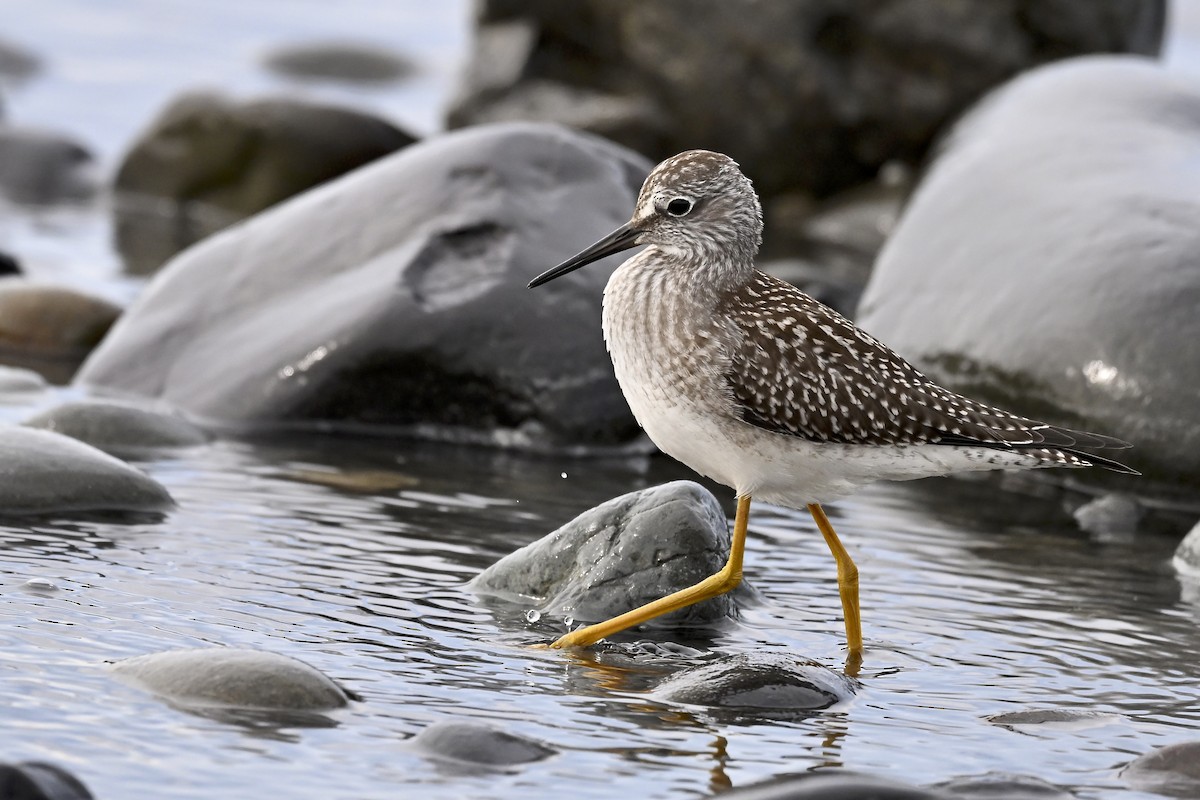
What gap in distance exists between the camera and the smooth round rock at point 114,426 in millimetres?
9891

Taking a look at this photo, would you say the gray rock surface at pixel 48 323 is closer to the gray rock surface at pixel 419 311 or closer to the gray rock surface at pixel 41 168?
the gray rock surface at pixel 419 311

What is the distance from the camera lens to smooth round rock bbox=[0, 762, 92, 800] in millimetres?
5125

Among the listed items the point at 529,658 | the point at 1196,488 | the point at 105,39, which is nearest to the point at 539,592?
the point at 529,658

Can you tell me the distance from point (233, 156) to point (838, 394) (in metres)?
11.5

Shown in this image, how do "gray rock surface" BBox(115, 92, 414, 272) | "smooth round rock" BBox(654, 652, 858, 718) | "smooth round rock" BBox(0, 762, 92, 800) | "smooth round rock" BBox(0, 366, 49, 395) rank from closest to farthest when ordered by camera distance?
"smooth round rock" BBox(0, 762, 92, 800), "smooth round rock" BBox(654, 652, 858, 718), "smooth round rock" BBox(0, 366, 49, 395), "gray rock surface" BBox(115, 92, 414, 272)

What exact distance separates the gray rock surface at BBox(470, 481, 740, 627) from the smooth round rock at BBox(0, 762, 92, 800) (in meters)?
2.81

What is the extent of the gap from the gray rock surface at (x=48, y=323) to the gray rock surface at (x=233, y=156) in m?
A: 3.59

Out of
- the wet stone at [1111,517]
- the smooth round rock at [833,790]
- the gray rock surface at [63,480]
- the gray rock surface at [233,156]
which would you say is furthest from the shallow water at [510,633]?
the gray rock surface at [233,156]

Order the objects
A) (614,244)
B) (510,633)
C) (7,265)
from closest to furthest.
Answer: (510,633), (614,244), (7,265)

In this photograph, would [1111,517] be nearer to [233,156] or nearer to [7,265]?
[7,265]

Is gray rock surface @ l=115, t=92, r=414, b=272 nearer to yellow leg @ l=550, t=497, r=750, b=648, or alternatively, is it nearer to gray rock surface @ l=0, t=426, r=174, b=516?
gray rock surface @ l=0, t=426, r=174, b=516

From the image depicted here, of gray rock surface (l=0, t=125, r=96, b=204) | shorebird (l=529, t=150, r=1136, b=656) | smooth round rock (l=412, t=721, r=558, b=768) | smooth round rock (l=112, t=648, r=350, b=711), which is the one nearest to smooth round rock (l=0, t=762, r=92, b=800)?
smooth round rock (l=112, t=648, r=350, b=711)

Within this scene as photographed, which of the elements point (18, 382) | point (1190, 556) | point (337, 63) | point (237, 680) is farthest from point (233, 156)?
point (237, 680)

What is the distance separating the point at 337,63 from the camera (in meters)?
27.7
